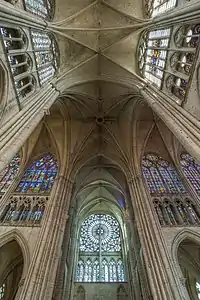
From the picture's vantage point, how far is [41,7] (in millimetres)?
10414

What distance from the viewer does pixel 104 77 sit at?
546 inches

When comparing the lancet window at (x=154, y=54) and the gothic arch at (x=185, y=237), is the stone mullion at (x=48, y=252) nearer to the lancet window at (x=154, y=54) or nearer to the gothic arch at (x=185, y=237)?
the gothic arch at (x=185, y=237)

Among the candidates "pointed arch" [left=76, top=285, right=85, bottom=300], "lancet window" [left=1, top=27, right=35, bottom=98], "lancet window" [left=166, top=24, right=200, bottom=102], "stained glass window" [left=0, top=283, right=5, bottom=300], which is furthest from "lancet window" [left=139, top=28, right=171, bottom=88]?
"pointed arch" [left=76, top=285, right=85, bottom=300]

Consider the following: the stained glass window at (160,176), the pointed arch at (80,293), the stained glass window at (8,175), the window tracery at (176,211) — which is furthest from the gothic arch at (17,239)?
the pointed arch at (80,293)

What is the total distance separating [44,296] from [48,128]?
11.2m

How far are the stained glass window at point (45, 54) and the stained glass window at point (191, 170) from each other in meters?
10.6

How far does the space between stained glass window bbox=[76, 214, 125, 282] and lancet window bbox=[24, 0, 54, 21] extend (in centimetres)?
1726

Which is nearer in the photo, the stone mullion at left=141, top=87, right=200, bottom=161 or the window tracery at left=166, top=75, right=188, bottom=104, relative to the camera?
the stone mullion at left=141, top=87, right=200, bottom=161

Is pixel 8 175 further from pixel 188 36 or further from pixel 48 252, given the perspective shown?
pixel 188 36

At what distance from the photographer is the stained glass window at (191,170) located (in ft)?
37.8

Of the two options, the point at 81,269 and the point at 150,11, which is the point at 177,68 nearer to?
the point at 150,11

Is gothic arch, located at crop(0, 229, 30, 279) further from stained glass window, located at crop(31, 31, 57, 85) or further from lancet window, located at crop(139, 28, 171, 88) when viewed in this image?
lancet window, located at crop(139, 28, 171, 88)

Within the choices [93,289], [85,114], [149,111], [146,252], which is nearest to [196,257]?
[146,252]

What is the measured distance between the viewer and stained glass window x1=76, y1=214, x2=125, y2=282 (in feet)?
48.8
